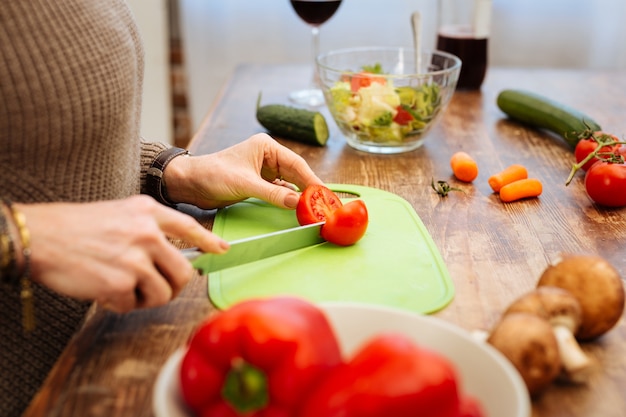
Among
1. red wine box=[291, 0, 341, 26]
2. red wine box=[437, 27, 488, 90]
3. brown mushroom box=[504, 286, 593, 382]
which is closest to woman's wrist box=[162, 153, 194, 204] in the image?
brown mushroom box=[504, 286, 593, 382]

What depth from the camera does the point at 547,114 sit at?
175 centimetres

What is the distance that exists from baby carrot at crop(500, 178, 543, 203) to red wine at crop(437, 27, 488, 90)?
0.80 metres

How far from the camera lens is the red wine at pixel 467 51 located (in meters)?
2.09

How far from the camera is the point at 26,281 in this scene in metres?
0.82

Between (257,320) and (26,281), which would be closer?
(257,320)

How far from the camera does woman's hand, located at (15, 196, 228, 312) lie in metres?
Result: 0.81

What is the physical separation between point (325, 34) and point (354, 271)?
2143 mm

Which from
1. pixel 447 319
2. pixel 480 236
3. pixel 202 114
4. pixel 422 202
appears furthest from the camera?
pixel 202 114

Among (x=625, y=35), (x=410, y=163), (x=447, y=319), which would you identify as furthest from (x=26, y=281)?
(x=625, y=35)

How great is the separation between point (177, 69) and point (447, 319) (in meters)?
2.60

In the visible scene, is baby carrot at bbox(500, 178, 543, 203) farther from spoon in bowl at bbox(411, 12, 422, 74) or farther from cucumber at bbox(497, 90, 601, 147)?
spoon in bowl at bbox(411, 12, 422, 74)

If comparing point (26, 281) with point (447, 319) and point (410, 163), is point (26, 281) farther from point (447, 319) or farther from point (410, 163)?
point (410, 163)

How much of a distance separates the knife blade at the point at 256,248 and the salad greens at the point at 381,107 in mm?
502

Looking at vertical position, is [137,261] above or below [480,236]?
above
